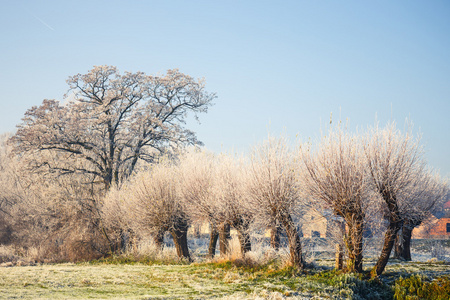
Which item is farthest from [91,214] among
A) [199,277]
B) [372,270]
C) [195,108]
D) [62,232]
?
[372,270]

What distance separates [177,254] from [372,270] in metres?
13.7

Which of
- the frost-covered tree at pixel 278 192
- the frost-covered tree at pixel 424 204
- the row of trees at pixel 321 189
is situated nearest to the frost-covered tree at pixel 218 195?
A: the row of trees at pixel 321 189

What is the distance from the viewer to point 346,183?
1518cm

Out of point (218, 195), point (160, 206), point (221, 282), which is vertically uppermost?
point (218, 195)

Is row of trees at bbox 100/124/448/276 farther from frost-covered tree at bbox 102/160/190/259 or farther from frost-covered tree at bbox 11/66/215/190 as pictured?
frost-covered tree at bbox 11/66/215/190

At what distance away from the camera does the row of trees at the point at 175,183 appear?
15.5 meters

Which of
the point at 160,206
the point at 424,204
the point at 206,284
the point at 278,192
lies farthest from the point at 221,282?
the point at 424,204

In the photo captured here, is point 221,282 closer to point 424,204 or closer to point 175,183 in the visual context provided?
point 175,183

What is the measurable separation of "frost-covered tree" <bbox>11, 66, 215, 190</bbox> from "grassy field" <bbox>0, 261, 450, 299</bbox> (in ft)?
51.9

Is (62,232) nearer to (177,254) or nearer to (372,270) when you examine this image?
(177,254)

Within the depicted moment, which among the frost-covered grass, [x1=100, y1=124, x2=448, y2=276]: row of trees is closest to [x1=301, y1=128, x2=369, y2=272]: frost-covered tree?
[x1=100, y1=124, x2=448, y2=276]: row of trees

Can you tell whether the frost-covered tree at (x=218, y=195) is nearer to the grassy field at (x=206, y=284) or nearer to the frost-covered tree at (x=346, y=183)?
the grassy field at (x=206, y=284)

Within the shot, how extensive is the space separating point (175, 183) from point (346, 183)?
1342 cm

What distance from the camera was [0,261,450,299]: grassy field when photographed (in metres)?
12.9
